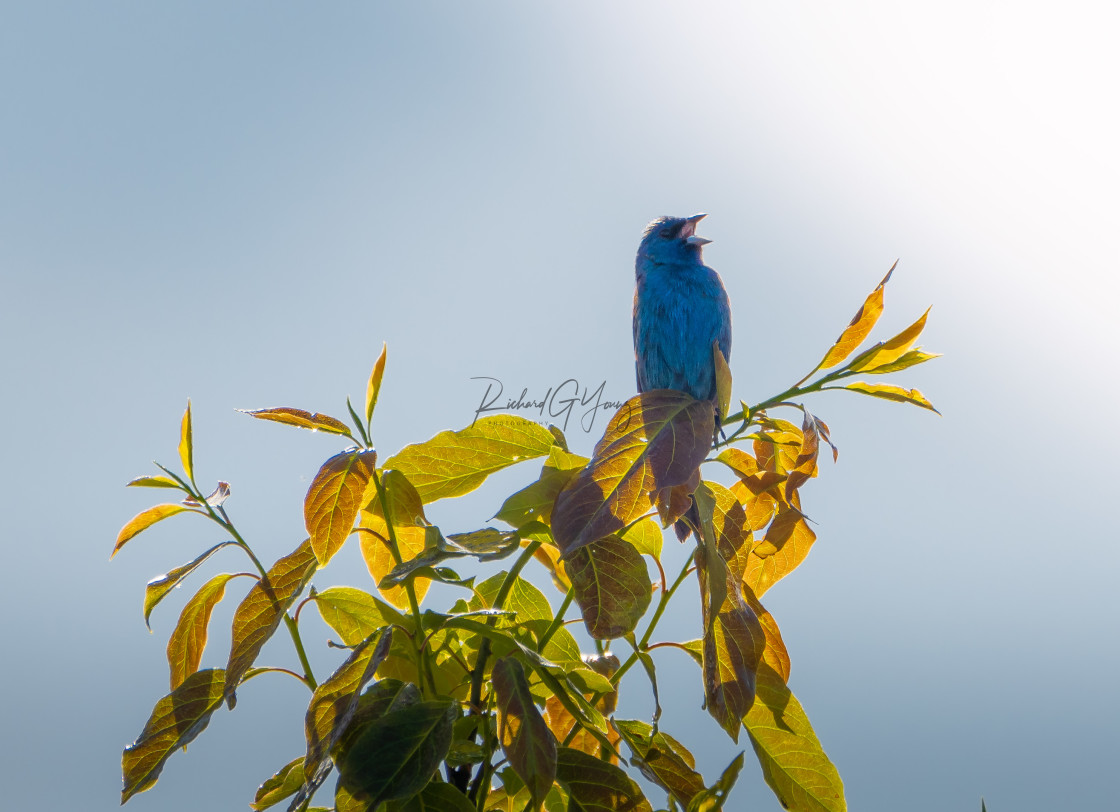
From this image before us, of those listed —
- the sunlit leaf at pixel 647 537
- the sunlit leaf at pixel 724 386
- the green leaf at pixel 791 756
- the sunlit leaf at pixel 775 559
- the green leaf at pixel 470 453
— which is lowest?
the green leaf at pixel 791 756

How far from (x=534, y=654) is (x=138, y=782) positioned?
47 centimetres

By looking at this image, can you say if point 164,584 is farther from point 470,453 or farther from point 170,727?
point 470,453

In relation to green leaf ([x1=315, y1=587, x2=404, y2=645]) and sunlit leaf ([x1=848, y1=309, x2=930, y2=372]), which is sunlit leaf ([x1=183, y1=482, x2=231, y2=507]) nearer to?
green leaf ([x1=315, y1=587, x2=404, y2=645])

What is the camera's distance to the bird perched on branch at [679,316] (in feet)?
7.22

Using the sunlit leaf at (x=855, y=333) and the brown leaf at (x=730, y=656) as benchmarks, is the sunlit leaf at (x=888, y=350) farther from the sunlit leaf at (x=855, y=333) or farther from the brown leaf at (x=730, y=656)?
the brown leaf at (x=730, y=656)

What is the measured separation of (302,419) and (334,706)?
0.31 m

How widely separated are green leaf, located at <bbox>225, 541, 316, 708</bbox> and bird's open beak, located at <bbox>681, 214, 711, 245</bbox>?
5.27 ft

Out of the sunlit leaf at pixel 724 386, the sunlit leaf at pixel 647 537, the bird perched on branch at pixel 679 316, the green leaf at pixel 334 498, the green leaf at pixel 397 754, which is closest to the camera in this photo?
the green leaf at pixel 397 754

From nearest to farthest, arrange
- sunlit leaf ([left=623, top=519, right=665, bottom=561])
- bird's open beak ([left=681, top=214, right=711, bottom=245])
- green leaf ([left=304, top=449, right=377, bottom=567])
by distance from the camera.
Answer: green leaf ([left=304, top=449, right=377, bottom=567]) < sunlit leaf ([left=623, top=519, right=665, bottom=561]) < bird's open beak ([left=681, top=214, right=711, bottom=245])

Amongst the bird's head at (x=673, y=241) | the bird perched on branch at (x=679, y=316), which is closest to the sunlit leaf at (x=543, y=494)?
the bird perched on branch at (x=679, y=316)

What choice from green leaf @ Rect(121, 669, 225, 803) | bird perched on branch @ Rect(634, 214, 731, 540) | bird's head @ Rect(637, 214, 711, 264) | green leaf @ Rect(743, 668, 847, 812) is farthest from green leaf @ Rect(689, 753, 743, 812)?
bird's head @ Rect(637, 214, 711, 264)

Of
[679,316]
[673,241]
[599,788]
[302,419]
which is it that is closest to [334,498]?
[302,419]

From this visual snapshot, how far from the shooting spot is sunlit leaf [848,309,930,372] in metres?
1.10

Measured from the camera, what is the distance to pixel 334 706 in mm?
938
